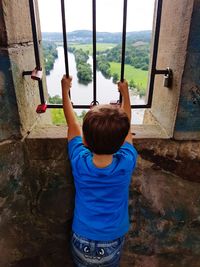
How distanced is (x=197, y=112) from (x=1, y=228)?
112 cm

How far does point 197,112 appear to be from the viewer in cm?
116

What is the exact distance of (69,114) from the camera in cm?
108

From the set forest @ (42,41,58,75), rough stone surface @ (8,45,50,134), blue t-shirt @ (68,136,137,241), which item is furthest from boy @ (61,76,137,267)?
forest @ (42,41,58,75)

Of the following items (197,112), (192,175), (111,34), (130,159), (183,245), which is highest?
(111,34)

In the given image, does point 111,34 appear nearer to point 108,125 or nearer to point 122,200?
point 108,125

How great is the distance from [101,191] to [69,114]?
0.35 metres

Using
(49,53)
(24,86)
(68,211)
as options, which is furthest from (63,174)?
(49,53)

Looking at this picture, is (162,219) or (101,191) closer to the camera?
(101,191)

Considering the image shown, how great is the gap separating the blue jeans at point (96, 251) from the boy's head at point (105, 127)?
443 millimetres

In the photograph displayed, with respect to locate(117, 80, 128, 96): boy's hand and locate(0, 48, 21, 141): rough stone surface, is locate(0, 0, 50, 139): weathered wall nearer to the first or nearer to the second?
locate(0, 48, 21, 141): rough stone surface

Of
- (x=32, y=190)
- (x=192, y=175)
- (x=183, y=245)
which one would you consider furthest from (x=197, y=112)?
(x=32, y=190)

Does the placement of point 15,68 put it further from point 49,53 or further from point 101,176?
point 101,176

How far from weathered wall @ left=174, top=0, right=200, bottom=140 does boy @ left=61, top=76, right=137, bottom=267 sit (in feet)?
0.84

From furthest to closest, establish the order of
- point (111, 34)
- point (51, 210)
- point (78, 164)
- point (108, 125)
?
point (51, 210)
point (111, 34)
point (78, 164)
point (108, 125)
